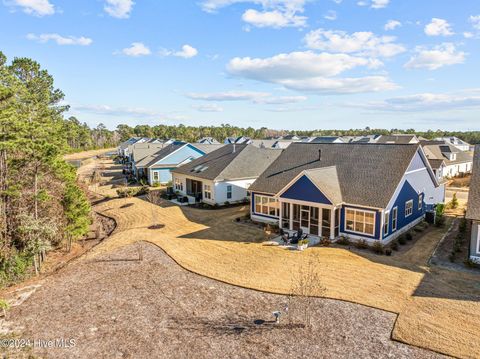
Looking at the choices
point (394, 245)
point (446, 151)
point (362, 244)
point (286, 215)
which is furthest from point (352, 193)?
point (446, 151)

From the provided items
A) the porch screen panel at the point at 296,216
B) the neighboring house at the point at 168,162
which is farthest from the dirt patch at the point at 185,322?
the neighboring house at the point at 168,162

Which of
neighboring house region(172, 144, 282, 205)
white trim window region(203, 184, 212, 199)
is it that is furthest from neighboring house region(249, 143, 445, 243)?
white trim window region(203, 184, 212, 199)

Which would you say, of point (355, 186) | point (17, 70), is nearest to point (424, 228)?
point (355, 186)

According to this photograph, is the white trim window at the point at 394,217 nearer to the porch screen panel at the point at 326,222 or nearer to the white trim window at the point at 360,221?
the white trim window at the point at 360,221

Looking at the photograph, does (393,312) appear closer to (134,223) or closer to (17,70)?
(134,223)

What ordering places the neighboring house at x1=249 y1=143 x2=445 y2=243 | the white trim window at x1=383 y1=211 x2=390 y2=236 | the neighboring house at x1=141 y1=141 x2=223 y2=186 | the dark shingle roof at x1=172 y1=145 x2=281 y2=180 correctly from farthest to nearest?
→ the neighboring house at x1=141 y1=141 x2=223 y2=186 < the dark shingle roof at x1=172 y1=145 x2=281 y2=180 < the neighboring house at x1=249 y1=143 x2=445 y2=243 < the white trim window at x1=383 y1=211 x2=390 y2=236

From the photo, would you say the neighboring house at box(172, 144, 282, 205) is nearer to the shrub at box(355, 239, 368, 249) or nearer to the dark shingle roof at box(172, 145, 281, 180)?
the dark shingle roof at box(172, 145, 281, 180)
